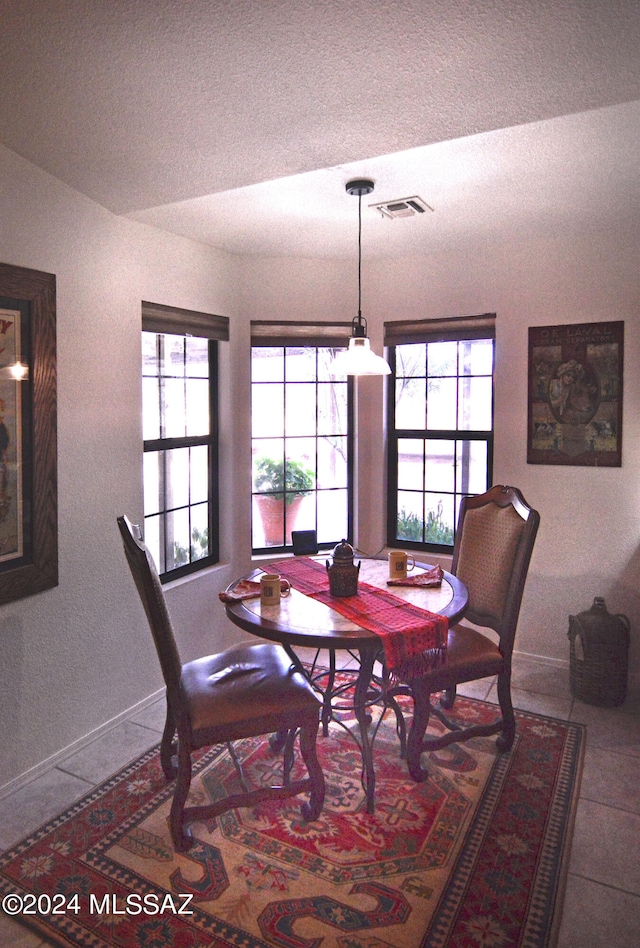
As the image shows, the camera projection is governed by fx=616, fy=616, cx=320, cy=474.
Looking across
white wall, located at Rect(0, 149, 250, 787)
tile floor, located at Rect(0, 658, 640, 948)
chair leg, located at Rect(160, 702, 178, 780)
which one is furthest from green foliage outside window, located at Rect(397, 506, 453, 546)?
chair leg, located at Rect(160, 702, 178, 780)

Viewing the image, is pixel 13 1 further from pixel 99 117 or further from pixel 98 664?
pixel 98 664

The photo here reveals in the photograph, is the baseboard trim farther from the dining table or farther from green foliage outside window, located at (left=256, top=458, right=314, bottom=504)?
green foliage outside window, located at (left=256, top=458, right=314, bottom=504)

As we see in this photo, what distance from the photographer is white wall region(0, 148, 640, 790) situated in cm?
260

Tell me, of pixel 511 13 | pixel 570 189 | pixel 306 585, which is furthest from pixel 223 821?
pixel 570 189

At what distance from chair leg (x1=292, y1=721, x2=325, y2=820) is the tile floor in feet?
2.85

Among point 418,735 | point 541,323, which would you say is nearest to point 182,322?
point 541,323

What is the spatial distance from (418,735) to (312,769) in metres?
0.51

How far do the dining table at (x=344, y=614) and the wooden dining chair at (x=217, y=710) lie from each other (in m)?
0.20

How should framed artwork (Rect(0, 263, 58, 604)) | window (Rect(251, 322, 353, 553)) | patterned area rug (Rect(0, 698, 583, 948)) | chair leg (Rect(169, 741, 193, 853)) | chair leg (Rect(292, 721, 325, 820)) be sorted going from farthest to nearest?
window (Rect(251, 322, 353, 553)) → framed artwork (Rect(0, 263, 58, 604)) → chair leg (Rect(292, 721, 325, 820)) → chair leg (Rect(169, 741, 193, 853)) → patterned area rug (Rect(0, 698, 583, 948))

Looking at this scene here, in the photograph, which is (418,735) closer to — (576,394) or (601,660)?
(601,660)

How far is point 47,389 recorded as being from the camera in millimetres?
2566

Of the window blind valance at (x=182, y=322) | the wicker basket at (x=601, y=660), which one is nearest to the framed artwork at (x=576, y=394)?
the wicker basket at (x=601, y=660)

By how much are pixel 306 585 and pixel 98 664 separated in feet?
3.56

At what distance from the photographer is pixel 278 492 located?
4066mm
